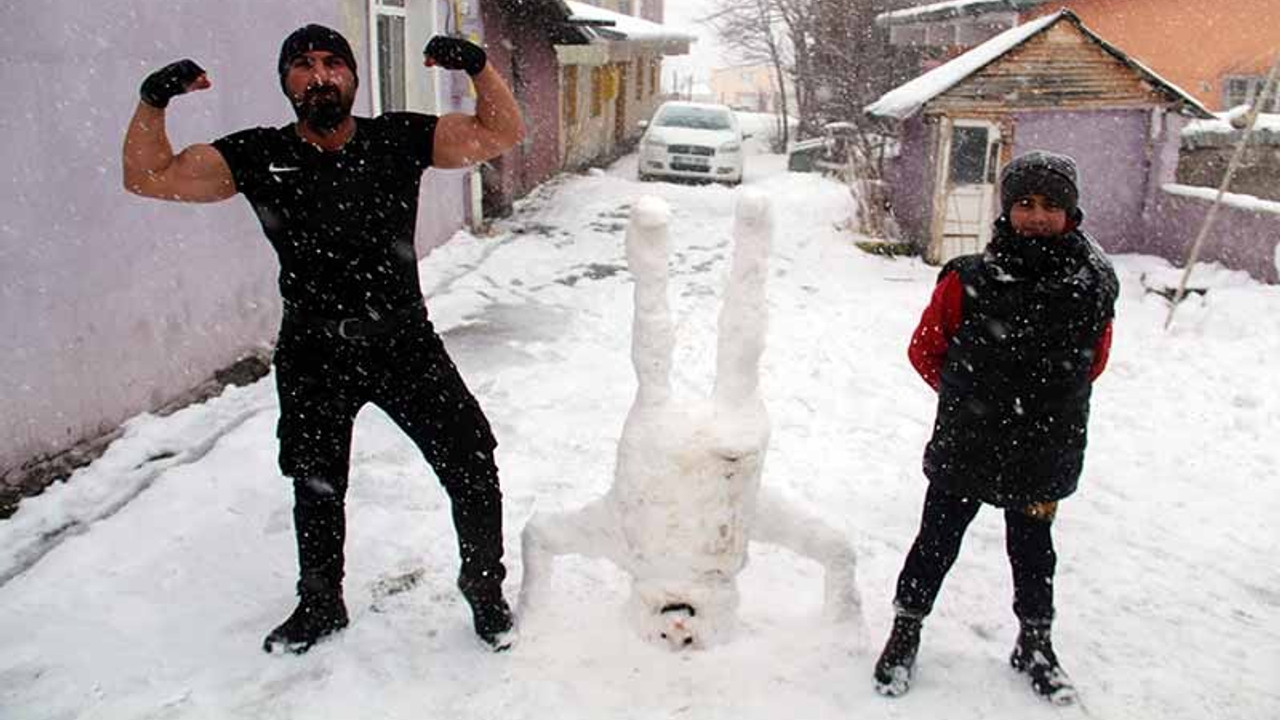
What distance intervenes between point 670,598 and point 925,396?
12.5 ft

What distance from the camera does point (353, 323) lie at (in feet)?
9.29

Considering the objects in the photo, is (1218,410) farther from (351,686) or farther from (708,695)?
(351,686)

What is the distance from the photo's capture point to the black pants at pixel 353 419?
2871mm

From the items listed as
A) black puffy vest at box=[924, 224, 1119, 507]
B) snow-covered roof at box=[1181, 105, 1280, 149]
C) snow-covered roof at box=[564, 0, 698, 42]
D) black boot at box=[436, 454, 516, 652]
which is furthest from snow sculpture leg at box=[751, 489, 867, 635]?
snow-covered roof at box=[564, 0, 698, 42]

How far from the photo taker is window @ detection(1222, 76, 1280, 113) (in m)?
15.5

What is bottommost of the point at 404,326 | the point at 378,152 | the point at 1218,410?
the point at 1218,410

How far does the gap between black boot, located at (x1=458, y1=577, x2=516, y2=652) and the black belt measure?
0.80 m

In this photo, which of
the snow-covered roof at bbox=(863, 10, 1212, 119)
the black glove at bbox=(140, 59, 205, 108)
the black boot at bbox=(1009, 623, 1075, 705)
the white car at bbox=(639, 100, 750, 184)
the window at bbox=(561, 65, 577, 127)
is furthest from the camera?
the white car at bbox=(639, 100, 750, 184)

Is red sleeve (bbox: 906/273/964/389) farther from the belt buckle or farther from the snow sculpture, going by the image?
the belt buckle

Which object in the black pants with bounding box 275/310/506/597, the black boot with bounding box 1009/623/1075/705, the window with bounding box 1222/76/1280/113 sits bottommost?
the black boot with bounding box 1009/623/1075/705

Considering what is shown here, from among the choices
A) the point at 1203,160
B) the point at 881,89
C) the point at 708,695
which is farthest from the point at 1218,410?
the point at 881,89

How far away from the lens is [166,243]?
5383 mm

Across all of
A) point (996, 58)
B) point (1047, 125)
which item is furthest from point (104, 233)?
point (1047, 125)

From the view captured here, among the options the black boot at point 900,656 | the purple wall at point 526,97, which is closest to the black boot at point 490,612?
the black boot at point 900,656
